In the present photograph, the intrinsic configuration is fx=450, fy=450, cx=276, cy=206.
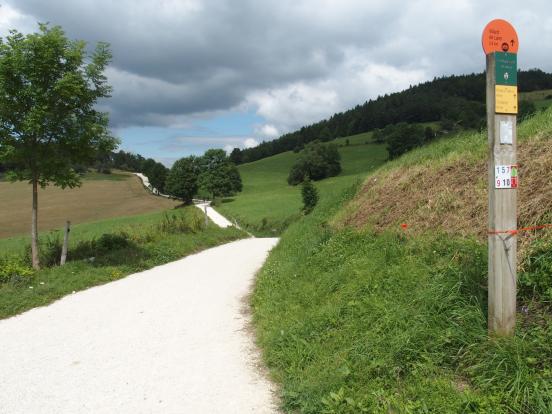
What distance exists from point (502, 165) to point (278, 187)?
3007 inches

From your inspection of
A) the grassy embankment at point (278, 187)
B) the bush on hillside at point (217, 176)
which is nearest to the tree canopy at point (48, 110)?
the grassy embankment at point (278, 187)

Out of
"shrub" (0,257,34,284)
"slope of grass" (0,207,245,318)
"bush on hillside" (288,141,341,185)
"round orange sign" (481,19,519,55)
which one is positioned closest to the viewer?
"round orange sign" (481,19,519,55)

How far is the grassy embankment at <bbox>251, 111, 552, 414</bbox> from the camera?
Answer: 3.68 metres

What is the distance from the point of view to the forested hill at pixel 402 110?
87.2 meters

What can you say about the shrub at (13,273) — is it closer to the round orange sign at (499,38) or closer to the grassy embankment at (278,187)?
the round orange sign at (499,38)

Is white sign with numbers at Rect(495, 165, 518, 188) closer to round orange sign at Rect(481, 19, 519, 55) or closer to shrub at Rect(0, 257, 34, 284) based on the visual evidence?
round orange sign at Rect(481, 19, 519, 55)

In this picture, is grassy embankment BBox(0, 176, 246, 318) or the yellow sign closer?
the yellow sign

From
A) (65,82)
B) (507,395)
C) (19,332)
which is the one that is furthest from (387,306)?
(65,82)

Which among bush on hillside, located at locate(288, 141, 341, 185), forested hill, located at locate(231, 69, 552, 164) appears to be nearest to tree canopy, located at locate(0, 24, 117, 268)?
bush on hillside, located at locate(288, 141, 341, 185)

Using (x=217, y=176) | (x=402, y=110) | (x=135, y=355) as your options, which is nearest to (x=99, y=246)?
(x=135, y=355)

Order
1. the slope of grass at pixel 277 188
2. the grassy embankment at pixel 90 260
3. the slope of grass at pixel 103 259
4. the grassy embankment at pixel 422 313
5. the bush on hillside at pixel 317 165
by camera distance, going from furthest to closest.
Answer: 1. the bush on hillside at pixel 317 165
2. the slope of grass at pixel 277 188
3. the grassy embankment at pixel 90 260
4. the slope of grass at pixel 103 259
5. the grassy embankment at pixel 422 313

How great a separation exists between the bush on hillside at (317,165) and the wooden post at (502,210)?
74.1 m

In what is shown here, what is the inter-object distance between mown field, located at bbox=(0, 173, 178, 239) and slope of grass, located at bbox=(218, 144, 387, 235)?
15.5m

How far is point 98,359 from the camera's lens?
19.7ft
